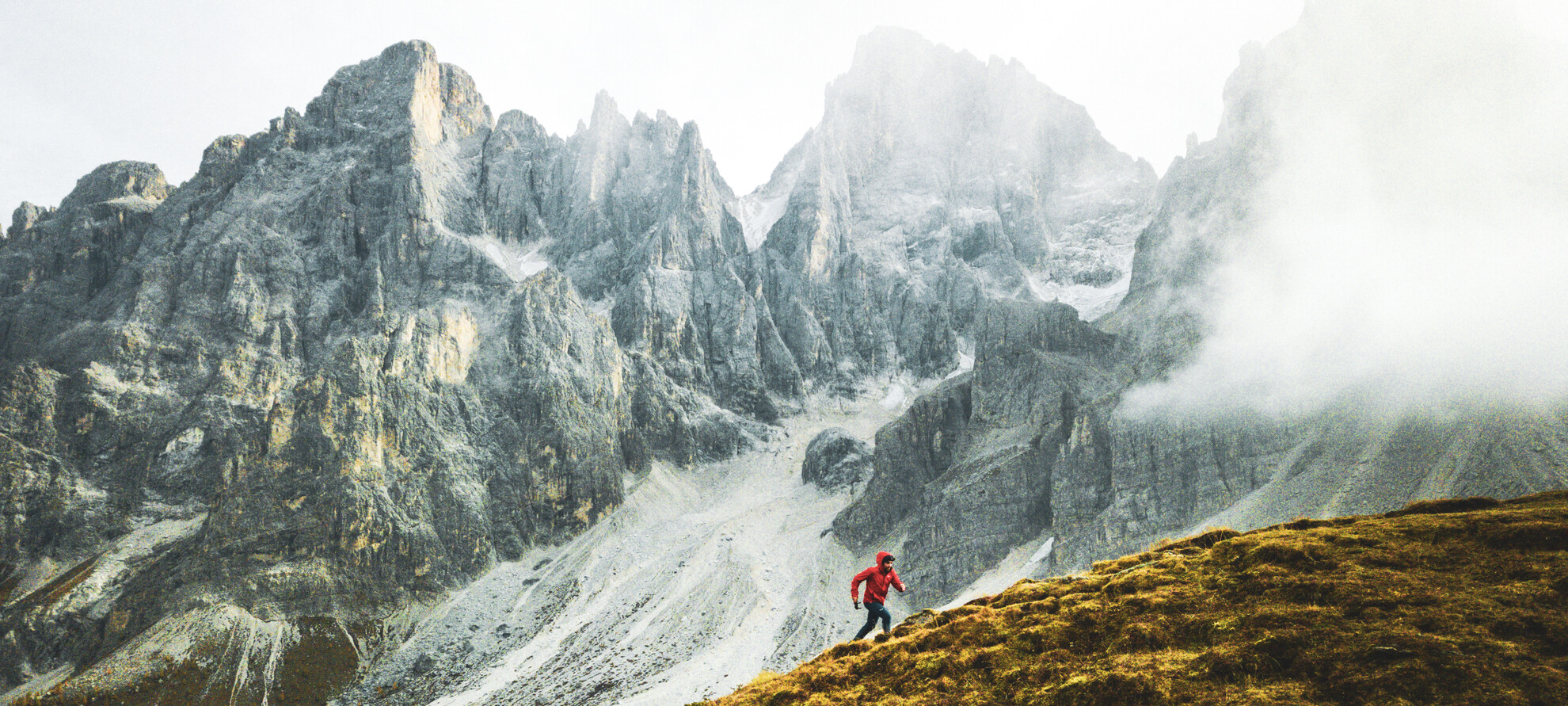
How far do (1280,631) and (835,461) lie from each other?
446 ft

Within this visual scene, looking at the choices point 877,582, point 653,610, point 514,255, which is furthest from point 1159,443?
point 514,255

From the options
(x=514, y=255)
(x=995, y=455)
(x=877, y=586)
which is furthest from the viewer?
(x=514, y=255)

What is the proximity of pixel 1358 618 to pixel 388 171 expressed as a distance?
7922 inches

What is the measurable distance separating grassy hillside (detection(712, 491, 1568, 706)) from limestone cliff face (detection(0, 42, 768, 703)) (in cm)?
10219

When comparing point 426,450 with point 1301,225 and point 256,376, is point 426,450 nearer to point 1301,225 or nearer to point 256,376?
point 256,376

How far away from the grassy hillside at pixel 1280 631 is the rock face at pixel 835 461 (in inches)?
4936

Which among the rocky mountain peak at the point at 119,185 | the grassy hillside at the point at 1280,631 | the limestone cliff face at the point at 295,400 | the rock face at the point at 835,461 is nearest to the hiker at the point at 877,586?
the grassy hillside at the point at 1280,631

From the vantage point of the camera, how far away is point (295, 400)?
4459 inches

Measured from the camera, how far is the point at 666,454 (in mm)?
157375

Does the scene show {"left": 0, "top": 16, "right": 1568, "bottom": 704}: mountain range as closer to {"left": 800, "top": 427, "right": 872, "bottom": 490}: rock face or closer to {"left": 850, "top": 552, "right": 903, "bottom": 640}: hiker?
{"left": 800, "top": 427, "right": 872, "bottom": 490}: rock face

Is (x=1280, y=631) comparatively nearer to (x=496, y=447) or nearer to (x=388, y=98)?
(x=496, y=447)

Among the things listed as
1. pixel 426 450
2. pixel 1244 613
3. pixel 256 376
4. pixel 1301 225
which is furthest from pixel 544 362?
pixel 1244 613

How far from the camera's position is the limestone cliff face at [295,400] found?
323 ft

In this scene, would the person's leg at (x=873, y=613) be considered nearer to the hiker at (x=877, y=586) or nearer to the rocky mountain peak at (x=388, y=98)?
the hiker at (x=877, y=586)
